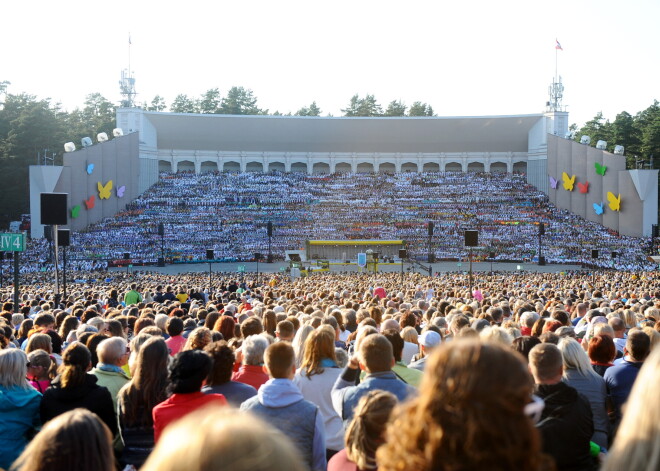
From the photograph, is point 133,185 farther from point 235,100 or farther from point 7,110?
point 235,100

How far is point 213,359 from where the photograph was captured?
489cm

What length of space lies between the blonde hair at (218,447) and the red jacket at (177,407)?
255 centimetres

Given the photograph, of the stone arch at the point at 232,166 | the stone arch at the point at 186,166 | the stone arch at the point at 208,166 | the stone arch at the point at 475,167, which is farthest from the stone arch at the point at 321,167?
the stone arch at the point at 475,167

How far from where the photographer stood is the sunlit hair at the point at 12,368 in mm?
4672

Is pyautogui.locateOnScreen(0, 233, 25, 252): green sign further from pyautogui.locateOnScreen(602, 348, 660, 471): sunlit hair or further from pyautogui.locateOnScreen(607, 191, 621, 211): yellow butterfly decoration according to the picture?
pyautogui.locateOnScreen(607, 191, 621, 211): yellow butterfly decoration

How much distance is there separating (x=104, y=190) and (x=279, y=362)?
58.7m

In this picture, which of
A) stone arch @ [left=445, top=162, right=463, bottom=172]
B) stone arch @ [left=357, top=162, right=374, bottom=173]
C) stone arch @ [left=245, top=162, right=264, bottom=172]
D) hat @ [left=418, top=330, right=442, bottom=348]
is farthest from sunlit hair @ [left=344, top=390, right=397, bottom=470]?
stone arch @ [left=445, top=162, right=463, bottom=172]

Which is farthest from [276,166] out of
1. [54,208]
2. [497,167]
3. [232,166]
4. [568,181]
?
[54,208]

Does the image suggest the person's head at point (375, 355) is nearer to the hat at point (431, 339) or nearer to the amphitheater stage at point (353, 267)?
the hat at point (431, 339)

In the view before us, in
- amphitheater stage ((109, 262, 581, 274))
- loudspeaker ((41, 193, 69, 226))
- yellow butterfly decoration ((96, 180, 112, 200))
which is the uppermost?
yellow butterfly decoration ((96, 180, 112, 200))

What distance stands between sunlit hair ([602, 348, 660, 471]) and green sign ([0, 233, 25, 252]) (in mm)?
14256

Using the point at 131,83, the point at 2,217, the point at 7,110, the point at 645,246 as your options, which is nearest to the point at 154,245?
the point at 2,217

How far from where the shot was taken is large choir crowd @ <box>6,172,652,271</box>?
2100 inches

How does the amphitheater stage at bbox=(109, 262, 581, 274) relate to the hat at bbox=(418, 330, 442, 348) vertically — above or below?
below
